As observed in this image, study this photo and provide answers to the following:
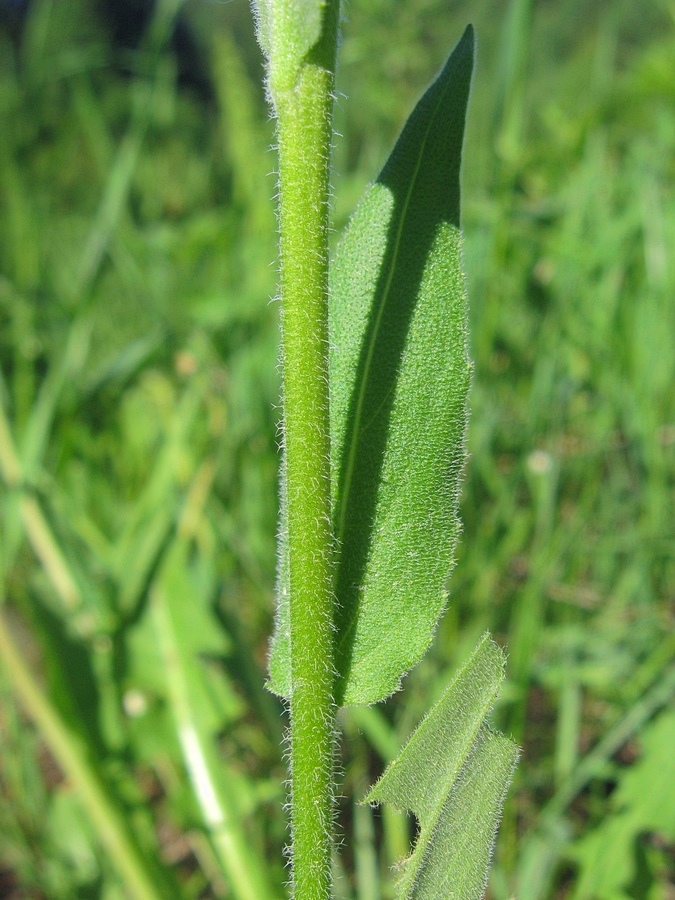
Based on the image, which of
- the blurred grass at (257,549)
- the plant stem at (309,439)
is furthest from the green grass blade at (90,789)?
the plant stem at (309,439)

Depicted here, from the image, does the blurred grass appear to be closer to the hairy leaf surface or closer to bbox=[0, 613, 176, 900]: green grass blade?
bbox=[0, 613, 176, 900]: green grass blade

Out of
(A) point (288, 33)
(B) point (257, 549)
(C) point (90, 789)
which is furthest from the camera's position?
(B) point (257, 549)

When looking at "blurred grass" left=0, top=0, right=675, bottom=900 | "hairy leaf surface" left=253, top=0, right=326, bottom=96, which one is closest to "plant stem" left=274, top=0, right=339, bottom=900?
"hairy leaf surface" left=253, top=0, right=326, bottom=96

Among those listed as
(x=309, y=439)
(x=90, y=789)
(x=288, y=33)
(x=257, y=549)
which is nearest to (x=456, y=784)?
(x=309, y=439)

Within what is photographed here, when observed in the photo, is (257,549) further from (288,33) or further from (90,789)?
(288,33)

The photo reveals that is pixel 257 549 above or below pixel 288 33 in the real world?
below

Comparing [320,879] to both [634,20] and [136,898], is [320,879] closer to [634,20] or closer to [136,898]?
[136,898]

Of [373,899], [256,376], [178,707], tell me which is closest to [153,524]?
[178,707]
